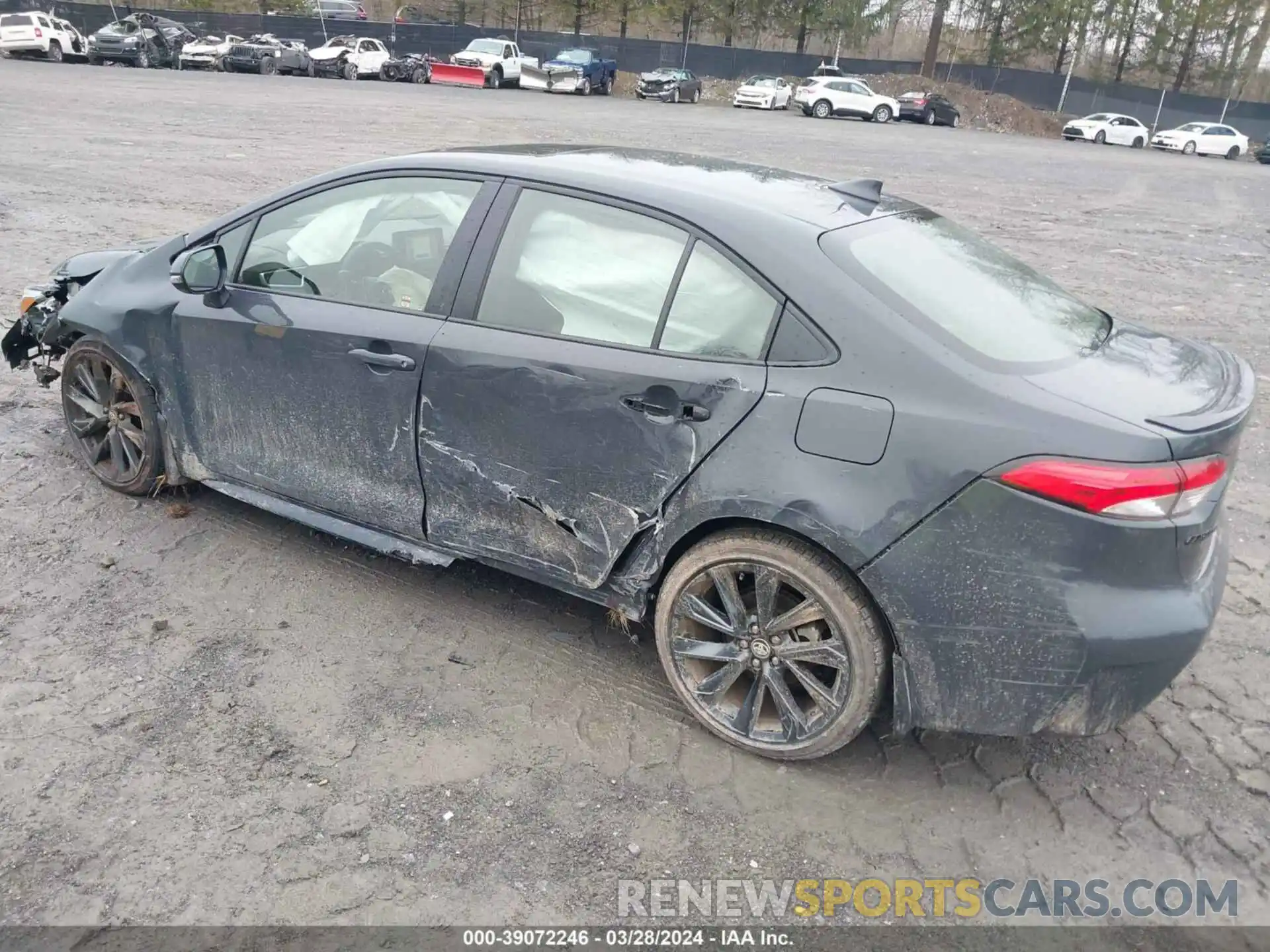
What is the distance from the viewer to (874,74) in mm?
47156

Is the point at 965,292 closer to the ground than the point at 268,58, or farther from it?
farther from it

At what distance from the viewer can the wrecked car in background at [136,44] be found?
31.9 metres

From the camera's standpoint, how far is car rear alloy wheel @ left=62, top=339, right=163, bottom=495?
4105mm

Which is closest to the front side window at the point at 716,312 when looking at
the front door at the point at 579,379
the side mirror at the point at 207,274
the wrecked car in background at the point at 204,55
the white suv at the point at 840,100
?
the front door at the point at 579,379

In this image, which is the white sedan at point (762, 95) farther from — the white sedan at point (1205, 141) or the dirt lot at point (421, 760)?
the dirt lot at point (421, 760)

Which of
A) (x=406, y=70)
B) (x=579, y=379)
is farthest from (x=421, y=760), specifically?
(x=406, y=70)

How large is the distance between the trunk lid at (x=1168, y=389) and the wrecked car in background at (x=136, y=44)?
1479 inches

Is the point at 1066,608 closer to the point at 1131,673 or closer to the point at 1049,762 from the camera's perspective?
the point at 1131,673

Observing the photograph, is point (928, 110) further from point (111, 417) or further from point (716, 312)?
point (716, 312)

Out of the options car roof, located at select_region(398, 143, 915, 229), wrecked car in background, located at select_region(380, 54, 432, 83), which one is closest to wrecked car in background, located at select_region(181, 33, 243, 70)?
wrecked car in background, located at select_region(380, 54, 432, 83)

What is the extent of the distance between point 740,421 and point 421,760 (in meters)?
1.43

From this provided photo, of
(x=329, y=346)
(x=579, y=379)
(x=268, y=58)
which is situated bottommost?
(x=268, y=58)

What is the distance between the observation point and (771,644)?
2.87 metres

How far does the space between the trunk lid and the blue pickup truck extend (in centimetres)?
3513
